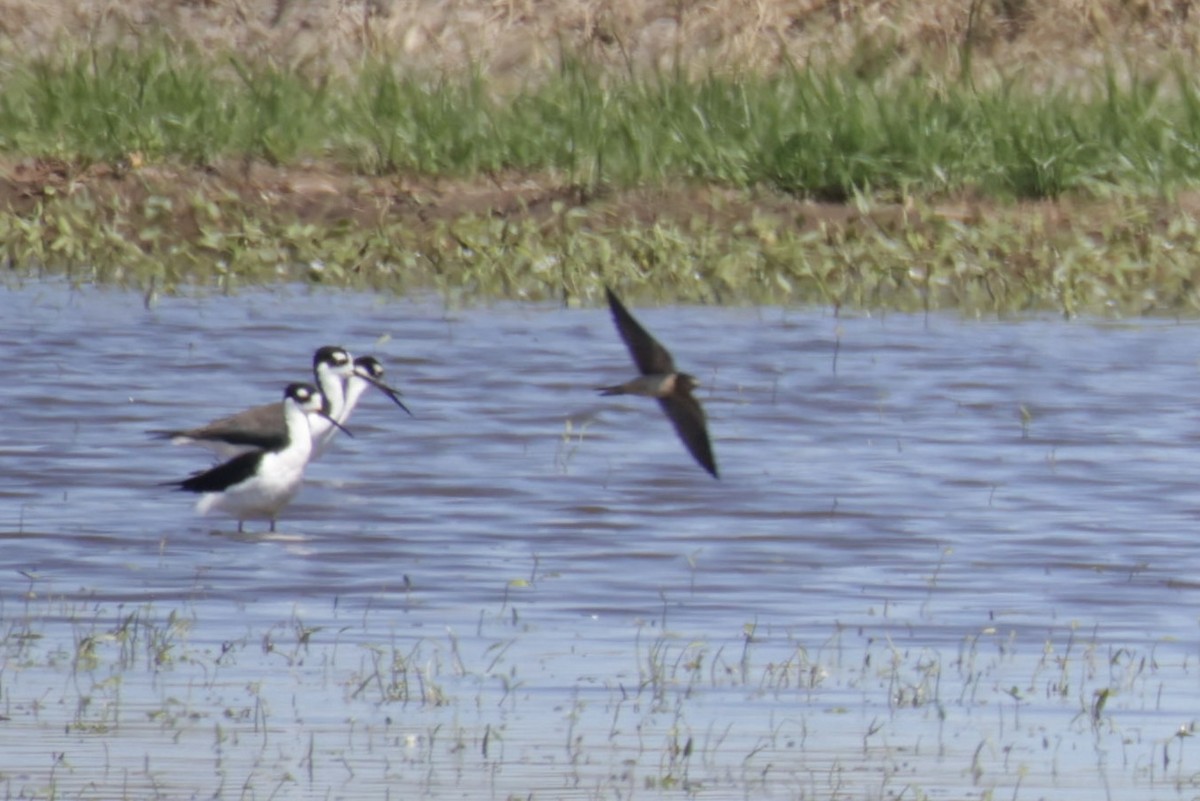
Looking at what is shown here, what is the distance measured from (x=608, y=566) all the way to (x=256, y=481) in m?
1.41

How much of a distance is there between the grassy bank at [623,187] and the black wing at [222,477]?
5.32 metres

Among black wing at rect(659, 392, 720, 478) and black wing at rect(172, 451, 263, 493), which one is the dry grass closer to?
black wing at rect(172, 451, 263, 493)

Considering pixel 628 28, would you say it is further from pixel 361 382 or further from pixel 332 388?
pixel 332 388

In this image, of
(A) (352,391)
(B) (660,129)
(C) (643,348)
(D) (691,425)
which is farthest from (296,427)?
(B) (660,129)

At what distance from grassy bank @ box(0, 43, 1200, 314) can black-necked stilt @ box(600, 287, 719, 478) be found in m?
5.57

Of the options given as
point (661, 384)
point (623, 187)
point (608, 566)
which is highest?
point (661, 384)

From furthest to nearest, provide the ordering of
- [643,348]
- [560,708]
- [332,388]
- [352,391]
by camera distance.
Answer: [352,391] → [332,388] → [643,348] → [560,708]

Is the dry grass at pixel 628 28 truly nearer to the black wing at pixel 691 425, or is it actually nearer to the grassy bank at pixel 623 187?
the grassy bank at pixel 623 187

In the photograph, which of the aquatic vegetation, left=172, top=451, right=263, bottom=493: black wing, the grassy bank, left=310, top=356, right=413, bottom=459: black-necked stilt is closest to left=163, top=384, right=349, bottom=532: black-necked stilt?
left=172, top=451, right=263, bottom=493: black wing

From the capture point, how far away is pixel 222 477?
9578mm

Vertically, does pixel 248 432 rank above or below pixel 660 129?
below

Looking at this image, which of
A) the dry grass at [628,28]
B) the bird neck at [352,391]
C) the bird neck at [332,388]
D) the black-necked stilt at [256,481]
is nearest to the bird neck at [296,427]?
the black-necked stilt at [256,481]

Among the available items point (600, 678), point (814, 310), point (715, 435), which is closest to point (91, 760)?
point (600, 678)

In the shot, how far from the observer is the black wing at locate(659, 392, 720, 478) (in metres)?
8.80
